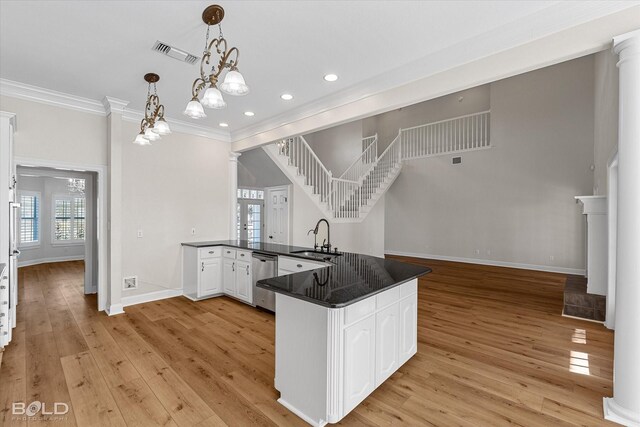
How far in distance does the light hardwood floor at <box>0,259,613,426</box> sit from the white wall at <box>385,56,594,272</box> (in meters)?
3.51

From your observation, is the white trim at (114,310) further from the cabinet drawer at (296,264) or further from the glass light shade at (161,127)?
the glass light shade at (161,127)

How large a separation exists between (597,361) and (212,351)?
12.5ft

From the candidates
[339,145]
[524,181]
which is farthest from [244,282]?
[524,181]

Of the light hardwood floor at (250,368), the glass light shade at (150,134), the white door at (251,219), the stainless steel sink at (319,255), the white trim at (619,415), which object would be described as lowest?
the light hardwood floor at (250,368)

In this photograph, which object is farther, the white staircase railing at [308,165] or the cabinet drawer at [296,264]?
the white staircase railing at [308,165]

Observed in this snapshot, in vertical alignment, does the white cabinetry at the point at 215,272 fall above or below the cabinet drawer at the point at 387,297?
below

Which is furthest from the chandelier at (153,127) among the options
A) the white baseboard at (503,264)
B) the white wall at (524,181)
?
the white baseboard at (503,264)

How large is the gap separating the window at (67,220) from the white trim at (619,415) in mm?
11973

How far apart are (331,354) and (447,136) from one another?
8.66 m

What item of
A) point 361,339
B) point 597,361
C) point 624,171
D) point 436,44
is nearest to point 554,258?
point 597,361

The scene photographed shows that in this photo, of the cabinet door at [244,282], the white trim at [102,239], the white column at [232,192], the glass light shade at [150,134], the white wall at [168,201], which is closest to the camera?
the glass light shade at [150,134]

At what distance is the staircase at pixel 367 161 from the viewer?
655 cm

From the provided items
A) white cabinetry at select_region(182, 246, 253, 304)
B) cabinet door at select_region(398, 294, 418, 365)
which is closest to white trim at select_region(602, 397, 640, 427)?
cabinet door at select_region(398, 294, 418, 365)

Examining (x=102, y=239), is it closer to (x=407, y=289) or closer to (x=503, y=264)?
(x=407, y=289)
